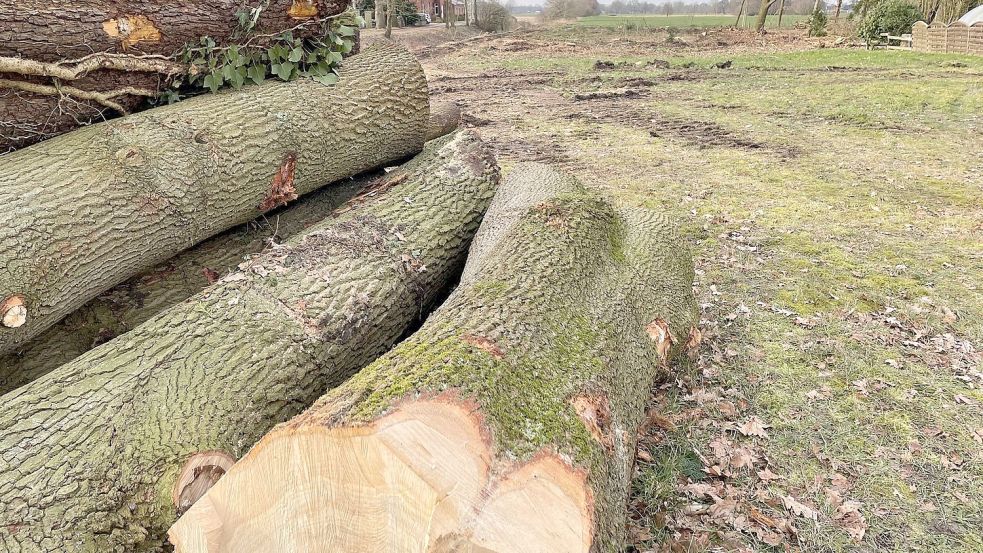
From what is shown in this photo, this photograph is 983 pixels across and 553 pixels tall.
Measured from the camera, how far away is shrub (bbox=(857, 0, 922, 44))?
2048cm

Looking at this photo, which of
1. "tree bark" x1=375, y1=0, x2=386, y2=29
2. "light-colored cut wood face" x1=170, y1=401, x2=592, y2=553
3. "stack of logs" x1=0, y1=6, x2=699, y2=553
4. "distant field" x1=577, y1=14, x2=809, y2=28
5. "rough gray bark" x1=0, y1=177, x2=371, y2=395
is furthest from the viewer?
"distant field" x1=577, y1=14, x2=809, y2=28

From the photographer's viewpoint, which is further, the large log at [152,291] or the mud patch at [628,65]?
the mud patch at [628,65]

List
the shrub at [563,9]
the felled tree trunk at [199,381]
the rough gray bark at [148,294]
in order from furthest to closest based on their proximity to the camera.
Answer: the shrub at [563,9], the rough gray bark at [148,294], the felled tree trunk at [199,381]

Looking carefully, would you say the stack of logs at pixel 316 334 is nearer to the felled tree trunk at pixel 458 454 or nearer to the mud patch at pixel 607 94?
the felled tree trunk at pixel 458 454

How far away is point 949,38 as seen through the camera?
57.1ft

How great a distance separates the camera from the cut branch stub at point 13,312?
2520mm

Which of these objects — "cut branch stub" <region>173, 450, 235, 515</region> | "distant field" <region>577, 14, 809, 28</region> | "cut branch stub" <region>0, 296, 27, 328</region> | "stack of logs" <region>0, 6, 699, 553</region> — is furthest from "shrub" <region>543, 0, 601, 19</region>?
"cut branch stub" <region>173, 450, 235, 515</region>

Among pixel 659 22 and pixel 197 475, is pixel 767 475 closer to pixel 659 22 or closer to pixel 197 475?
pixel 197 475

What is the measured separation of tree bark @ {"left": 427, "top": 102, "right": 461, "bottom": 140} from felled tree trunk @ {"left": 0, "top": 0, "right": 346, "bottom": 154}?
1.73 meters

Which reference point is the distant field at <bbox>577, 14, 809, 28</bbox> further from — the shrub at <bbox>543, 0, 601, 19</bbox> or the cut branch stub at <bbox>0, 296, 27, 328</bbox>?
the cut branch stub at <bbox>0, 296, 27, 328</bbox>

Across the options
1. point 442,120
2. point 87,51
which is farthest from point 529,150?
point 87,51

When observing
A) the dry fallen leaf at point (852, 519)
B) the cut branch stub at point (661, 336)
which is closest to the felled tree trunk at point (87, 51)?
the cut branch stub at point (661, 336)

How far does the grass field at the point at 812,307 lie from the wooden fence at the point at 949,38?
651cm

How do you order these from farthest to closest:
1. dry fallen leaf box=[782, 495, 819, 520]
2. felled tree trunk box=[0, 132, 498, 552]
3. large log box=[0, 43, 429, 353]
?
dry fallen leaf box=[782, 495, 819, 520] → large log box=[0, 43, 429, 353] → felled tree trunk box=[0, 132, 498, 552]
